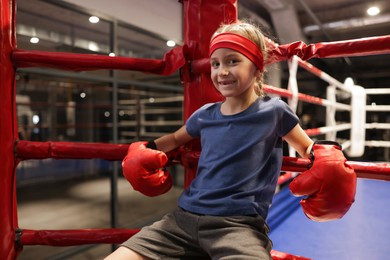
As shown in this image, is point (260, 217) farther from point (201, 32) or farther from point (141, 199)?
point (141, 199)

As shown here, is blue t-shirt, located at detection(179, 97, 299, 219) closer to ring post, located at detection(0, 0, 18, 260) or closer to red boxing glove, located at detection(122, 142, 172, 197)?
red boxing glove, located at detection(122, 142, 172, 197)

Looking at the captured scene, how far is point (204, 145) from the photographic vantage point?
2.92ft

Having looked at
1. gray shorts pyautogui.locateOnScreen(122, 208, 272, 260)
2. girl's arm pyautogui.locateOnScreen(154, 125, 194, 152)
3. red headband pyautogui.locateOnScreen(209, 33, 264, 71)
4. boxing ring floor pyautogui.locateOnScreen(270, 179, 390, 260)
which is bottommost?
boxing ring floor pyautogui.locateOnScreen(270, 179, 390, 260)

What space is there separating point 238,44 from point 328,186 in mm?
406

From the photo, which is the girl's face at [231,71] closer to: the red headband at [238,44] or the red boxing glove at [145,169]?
the red headband at [238,44]

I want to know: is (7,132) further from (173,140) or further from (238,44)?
(238,44)

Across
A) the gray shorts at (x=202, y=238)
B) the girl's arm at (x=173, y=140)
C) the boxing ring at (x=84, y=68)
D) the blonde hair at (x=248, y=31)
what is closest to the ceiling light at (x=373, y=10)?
the boxing ring at (x=84, y=68)

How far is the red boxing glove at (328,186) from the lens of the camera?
0.65 m

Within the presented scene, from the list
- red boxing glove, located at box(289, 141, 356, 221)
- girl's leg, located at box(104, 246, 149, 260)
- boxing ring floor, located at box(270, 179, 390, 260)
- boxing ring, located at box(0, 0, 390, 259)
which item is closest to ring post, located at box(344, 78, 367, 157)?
boxing ring floor, located at box(270, 179, 390, 260)

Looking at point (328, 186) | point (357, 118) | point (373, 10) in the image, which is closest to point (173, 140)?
point (328, 186)

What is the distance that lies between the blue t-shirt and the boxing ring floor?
0.68 meters

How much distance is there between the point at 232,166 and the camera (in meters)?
0.82

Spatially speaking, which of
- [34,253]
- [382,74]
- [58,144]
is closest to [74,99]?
[34,253]

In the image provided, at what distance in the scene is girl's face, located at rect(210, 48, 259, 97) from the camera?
32.0 inches
